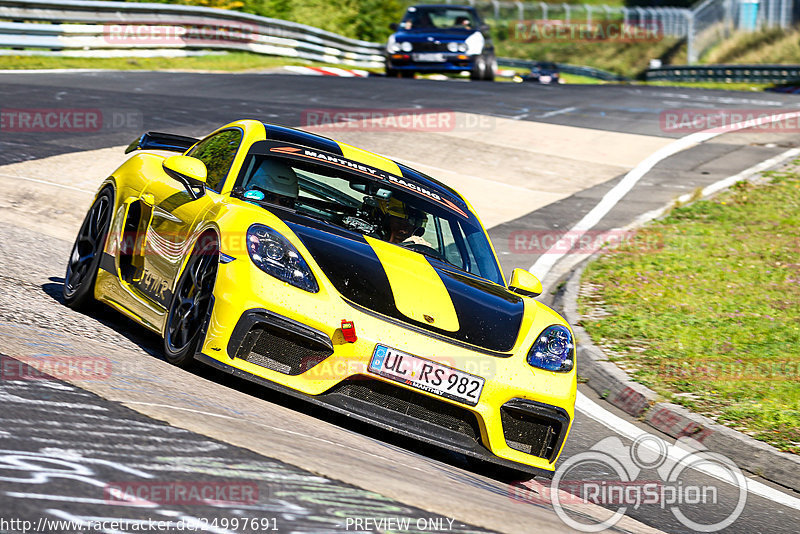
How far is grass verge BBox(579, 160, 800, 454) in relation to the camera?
732cm

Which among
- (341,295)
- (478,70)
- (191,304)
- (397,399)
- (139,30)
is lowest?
(478,70)

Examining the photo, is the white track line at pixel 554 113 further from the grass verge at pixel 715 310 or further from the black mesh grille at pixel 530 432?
the black mesh grille at pixel 530 432

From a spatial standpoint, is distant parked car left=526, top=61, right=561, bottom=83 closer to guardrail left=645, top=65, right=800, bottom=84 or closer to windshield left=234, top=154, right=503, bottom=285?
guardrail left=645, top=65, right=800, bottom=84

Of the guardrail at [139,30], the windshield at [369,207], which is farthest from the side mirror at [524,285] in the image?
the guardrail at [139,30]

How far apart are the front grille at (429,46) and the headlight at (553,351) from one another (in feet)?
68.9

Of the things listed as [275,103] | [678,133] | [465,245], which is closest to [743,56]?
[678,133]

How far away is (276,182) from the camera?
20.7 feet

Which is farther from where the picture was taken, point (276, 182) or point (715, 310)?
point (715, 310)

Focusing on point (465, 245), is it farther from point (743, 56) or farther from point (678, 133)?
point (743, 56)

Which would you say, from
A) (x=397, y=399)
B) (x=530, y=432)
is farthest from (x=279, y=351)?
(x=530, y=432)

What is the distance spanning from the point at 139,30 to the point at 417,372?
21.5m

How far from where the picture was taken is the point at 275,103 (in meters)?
18.4

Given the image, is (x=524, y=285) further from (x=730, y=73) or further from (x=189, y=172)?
(x=730, y=73)

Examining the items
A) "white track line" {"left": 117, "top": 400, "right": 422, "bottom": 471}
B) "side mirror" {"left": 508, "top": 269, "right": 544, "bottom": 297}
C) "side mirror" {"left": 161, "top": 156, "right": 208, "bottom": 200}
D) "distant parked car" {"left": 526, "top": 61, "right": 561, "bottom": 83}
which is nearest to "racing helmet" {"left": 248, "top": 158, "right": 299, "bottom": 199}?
"side mirror" {"left": 161, "top": 156, "right": 208, "bottom": 200}
